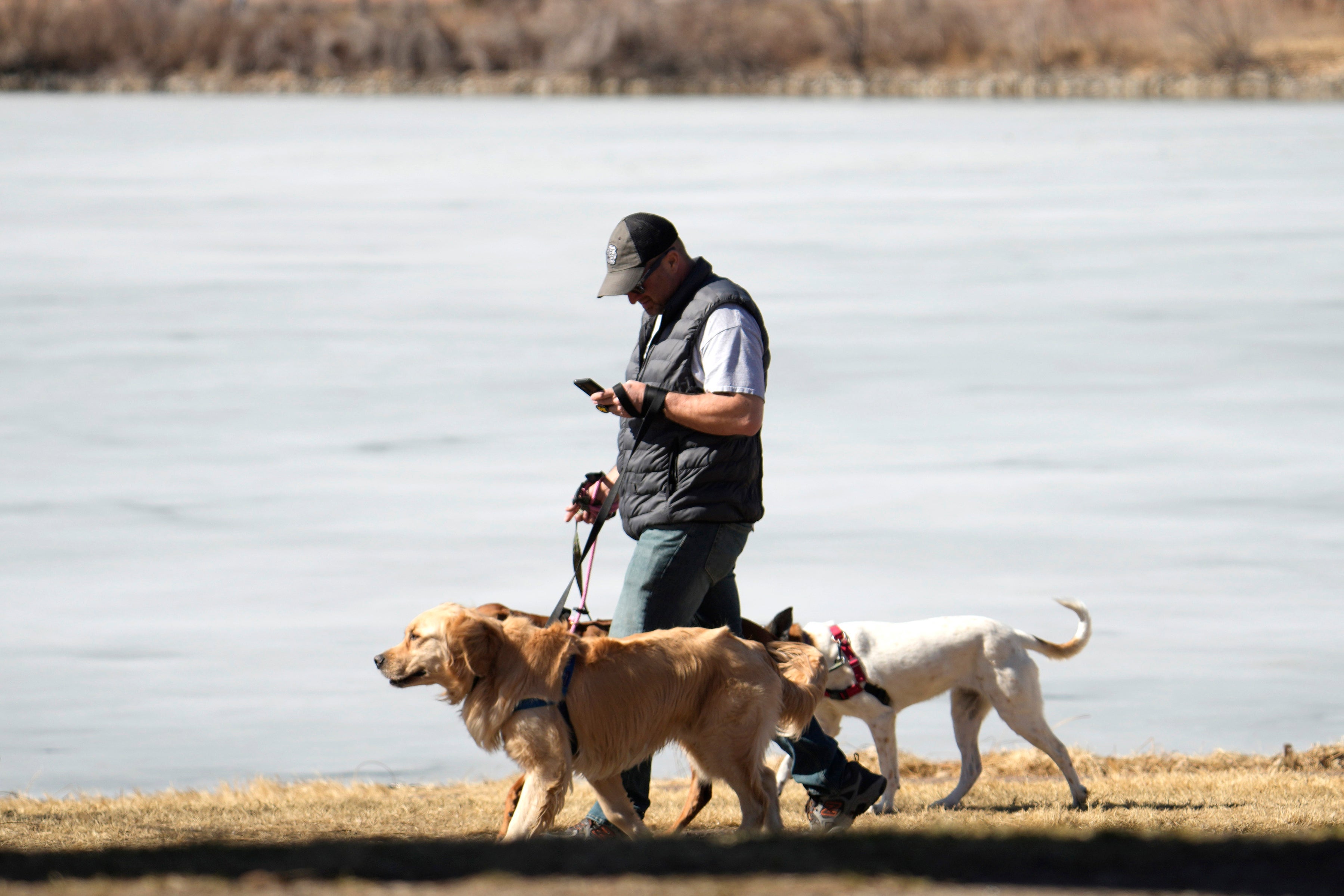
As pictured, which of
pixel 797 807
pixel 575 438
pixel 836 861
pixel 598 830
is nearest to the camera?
pixel 836 861

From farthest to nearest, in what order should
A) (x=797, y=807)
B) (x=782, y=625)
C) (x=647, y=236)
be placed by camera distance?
(x=797, y=807)
(x=782, y=625)
(x=647, y=236)

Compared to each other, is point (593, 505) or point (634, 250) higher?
point (634, 250)

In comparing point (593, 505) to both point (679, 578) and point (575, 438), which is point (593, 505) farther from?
point (575, 438)

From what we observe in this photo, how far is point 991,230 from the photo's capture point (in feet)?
80.5

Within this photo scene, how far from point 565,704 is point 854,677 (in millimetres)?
1658

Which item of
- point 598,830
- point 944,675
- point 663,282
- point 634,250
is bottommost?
point 598,830

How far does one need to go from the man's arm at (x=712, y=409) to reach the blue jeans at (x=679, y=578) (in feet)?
1.10

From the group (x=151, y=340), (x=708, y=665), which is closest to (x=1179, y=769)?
(x=708, y=665)

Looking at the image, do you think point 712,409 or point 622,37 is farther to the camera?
point 622,37

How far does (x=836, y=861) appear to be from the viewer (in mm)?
4078

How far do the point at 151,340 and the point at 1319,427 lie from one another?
10.6 m

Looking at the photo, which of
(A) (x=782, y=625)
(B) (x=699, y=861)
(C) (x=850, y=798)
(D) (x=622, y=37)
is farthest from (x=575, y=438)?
(D) (x=622, y=37)

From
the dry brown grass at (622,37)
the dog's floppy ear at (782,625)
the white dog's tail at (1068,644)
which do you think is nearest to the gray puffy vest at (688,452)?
the dog's floppy ear at (782,625)

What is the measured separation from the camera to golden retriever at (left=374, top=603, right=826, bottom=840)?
5348mm
